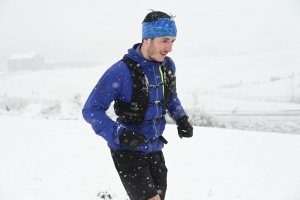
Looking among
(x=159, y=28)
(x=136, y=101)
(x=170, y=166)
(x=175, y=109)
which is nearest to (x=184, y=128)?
(x=175, y=109)

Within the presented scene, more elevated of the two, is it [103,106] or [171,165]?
[103,106]

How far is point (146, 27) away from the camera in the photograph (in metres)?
2.73

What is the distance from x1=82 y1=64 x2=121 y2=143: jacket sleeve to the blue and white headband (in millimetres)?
508

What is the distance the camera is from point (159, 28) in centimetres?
265

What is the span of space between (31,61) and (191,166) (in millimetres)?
93934

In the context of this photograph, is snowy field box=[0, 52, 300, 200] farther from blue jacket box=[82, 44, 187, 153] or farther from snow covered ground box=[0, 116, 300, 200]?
blue jacket box=[82, 44, 187, 153]

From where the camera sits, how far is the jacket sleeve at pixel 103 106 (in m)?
2.49

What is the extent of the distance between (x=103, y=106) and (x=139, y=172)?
716mm

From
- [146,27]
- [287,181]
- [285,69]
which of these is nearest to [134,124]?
[146,27]

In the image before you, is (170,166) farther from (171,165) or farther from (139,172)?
(139,172)

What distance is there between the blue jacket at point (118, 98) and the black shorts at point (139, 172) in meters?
0.08

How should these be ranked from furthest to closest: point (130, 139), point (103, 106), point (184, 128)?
point (184, 128)
point (103, 106)
point (130, 139)

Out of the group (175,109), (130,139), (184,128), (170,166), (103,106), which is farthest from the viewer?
(170,166)

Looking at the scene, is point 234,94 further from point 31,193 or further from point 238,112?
point 31,193
